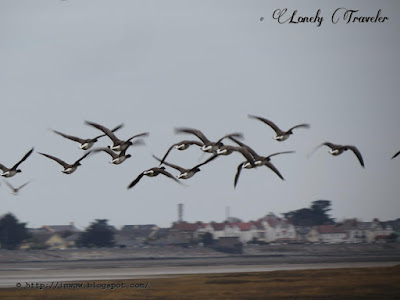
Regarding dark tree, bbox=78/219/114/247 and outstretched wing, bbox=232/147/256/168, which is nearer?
outstretched wing, bbox=232/147/256/168

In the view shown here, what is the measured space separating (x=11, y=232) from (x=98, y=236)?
11.7m

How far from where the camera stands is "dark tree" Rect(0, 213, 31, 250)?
122375 millimetres

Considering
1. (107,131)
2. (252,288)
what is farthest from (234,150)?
(252,288)

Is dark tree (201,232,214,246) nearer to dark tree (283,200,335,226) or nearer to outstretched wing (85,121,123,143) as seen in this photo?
dark tree (283,200,335,226)

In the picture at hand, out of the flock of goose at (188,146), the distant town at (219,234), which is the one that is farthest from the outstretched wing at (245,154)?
the distant town at (219,234)

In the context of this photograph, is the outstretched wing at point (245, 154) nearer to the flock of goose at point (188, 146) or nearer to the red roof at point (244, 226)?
the flock of goose at point (188, 146)

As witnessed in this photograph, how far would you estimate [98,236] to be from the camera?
12119 centimetres

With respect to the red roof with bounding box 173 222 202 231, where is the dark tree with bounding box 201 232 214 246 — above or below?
below

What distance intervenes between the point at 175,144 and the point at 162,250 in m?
49.0

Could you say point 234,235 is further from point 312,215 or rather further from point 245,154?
point 245,154

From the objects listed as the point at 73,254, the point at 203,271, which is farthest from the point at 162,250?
the point at 203,271

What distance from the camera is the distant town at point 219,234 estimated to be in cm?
11375

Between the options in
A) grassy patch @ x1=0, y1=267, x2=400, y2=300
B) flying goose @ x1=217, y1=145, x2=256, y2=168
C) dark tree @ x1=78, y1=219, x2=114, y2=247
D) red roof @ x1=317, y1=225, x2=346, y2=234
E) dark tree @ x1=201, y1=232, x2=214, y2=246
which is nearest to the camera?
flying goose @ x1=217, y1=145, x2=256, y2=168

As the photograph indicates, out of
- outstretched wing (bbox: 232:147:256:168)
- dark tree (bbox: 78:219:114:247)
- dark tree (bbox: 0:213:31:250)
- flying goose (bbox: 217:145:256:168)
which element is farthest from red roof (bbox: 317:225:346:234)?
flying goose (bbox: 217:145:256:168)
